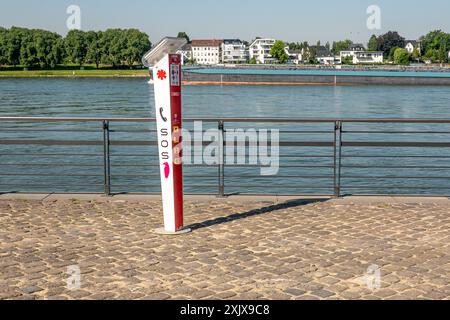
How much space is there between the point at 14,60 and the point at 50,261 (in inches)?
6751

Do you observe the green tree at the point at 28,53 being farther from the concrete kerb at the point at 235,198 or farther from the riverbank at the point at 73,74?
the concrete kerb at the point at 235,198

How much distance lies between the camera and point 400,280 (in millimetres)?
5672

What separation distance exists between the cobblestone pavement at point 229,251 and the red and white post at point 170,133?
0.31 meters

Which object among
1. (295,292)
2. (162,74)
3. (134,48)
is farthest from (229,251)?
(134,48)

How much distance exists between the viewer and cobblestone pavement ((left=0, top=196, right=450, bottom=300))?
5449 mm

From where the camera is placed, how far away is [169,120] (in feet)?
24.1

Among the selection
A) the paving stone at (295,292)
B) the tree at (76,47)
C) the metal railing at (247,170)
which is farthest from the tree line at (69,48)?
the paving stone at (295,292)

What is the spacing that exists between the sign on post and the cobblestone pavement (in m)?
0.35

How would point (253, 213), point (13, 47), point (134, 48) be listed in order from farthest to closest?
point (134, 48), point (13, 47), point (253, 213)

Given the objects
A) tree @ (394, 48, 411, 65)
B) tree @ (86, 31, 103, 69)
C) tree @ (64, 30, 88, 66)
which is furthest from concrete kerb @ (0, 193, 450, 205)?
tree @ (394, 48, 411, 65)

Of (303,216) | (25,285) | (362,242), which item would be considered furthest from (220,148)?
(25,285)

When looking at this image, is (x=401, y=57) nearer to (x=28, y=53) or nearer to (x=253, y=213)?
(x=28, y=53)

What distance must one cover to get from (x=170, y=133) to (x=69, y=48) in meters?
172
